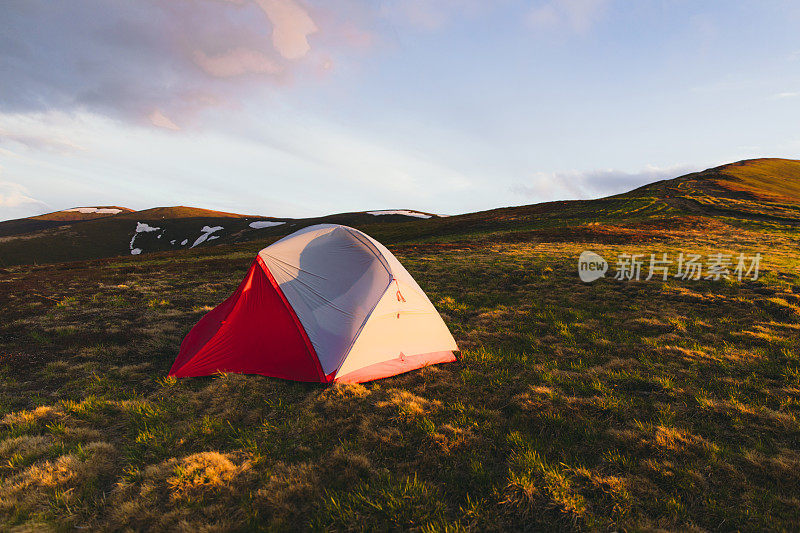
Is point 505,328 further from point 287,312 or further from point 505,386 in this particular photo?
point 287,312

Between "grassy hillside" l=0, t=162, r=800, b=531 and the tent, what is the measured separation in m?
0.42

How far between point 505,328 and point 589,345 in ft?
7.47

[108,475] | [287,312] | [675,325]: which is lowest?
[108,475]

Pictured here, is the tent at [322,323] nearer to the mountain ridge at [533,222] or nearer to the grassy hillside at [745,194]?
the mountain ridge at [533,222]

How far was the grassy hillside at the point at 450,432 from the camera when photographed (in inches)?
149

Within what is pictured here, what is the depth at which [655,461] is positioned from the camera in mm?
4340

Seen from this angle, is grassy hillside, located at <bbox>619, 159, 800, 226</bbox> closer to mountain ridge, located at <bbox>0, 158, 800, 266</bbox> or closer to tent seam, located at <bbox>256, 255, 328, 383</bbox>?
mountain ridge, located at <bbox>0, 158, 800, 266</bbox>

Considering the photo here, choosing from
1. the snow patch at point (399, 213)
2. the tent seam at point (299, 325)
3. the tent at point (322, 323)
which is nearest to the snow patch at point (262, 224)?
the snow patch at point (399, 213)

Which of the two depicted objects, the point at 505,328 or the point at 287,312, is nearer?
the point at 287,312

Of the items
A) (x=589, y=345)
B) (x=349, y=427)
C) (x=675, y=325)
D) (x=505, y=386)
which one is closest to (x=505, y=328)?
(x=589, y=345)

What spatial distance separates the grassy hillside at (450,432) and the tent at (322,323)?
42 cm

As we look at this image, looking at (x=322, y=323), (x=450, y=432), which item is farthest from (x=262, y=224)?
(x=450, y=432)

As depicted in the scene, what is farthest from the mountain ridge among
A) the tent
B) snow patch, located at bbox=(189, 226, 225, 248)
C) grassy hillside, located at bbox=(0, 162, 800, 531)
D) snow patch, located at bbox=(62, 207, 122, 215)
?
the tent

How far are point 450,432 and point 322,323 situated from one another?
3.61 metres
